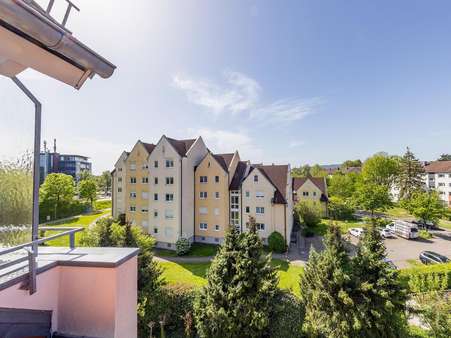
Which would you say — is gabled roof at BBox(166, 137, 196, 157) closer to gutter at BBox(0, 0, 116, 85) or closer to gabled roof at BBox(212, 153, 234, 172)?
gabled roof at BBox(212, 153, 234, 172)

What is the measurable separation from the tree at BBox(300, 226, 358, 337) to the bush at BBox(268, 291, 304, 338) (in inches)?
20.0

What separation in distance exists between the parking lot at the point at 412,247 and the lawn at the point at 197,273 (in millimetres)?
10617

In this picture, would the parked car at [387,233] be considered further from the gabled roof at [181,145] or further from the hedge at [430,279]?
the gabled roof at [181,145]

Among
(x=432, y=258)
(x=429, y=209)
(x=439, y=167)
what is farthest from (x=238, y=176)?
(x=439, y=167)

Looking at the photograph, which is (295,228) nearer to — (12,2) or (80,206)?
(12,2)

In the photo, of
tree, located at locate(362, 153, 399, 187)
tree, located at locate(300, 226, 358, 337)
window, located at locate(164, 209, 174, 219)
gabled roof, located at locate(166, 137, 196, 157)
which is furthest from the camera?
tree, located at locate(362, 153, 399, 187)

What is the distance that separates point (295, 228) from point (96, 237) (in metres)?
27.9

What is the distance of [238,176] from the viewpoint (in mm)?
29578

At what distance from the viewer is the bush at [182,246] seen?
80.7 feet

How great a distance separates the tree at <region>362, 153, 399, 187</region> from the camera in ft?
196

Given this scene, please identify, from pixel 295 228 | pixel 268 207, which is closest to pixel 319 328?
pixel 268 207

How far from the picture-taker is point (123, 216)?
31094 mm

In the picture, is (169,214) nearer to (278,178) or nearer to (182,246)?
(182,246)

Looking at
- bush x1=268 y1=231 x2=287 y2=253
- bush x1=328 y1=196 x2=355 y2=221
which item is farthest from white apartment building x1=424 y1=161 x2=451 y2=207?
bush x1=268 y1=231 x2=287 y2=253
